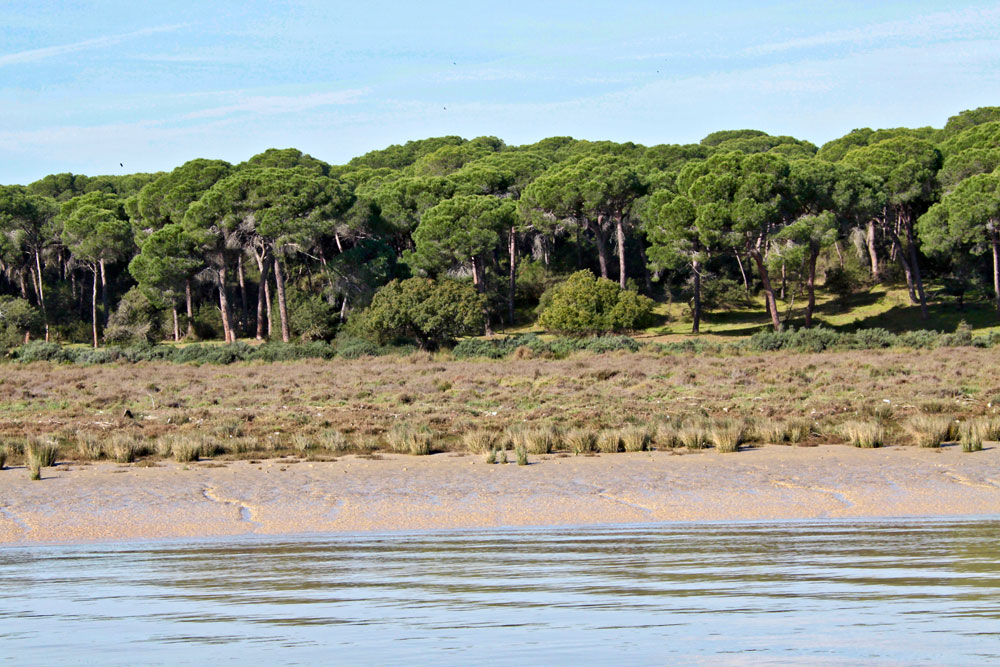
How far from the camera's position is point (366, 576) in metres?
7.49

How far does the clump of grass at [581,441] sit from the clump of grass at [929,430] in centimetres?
521

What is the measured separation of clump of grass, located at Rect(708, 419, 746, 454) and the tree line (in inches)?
1123

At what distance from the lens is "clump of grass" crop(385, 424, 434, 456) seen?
17245 mm

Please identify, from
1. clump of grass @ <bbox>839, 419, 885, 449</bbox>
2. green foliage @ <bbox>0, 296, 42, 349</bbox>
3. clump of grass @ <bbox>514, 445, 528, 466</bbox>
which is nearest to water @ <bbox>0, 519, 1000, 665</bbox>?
clump of grass @ <bbox>514, 445, 528, 466</bbox>

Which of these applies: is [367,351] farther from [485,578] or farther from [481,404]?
[485,578]

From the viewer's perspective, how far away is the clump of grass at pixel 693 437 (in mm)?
17281

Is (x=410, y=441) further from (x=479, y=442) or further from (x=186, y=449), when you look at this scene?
(x=186, y=449)

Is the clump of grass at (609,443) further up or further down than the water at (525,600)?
further down

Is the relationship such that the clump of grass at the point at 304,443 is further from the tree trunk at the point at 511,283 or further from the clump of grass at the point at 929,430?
the tree trunk at the point at 511,283

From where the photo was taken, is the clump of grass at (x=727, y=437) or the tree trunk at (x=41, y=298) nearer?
the clump of grass at (x=727, y=437)

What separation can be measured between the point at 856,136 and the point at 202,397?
55.6m

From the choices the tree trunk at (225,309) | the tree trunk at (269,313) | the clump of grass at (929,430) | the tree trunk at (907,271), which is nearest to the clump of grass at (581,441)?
the clump of grass at (929,430)

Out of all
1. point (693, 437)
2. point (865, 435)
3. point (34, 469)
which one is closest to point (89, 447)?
point (34, 469)

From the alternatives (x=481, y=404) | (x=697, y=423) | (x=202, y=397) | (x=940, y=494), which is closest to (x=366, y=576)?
(x=940, y=494)
